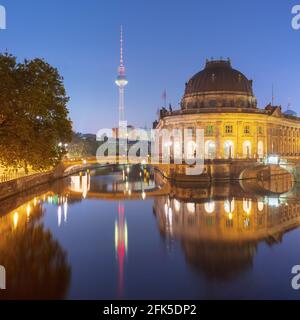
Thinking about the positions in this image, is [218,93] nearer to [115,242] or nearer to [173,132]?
[173,132]

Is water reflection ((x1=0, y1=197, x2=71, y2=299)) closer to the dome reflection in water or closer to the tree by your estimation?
the dome reflection in water

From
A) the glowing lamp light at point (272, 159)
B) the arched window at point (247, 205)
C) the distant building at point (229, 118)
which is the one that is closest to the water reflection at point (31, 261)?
the arched window at point (247, 205)

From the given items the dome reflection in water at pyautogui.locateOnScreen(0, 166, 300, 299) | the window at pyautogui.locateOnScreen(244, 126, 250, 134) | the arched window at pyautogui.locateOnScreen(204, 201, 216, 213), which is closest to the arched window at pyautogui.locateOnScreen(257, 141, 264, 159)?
the window at pyautogui.locateOnScreen(244, 126, 250, 134)

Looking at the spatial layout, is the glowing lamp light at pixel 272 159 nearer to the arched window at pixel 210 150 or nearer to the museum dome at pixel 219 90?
the arched window at pixel 210 150

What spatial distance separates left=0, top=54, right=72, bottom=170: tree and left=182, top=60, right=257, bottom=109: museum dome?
6766cm

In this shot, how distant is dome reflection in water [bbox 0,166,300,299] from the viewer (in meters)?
22.4

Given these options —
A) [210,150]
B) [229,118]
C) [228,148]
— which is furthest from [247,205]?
[228,148]

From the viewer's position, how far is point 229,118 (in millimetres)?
92875

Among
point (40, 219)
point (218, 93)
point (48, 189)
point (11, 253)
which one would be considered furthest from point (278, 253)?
point (218, 93)

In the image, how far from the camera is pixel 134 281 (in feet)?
77.0

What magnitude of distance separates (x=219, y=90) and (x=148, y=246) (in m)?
78.1

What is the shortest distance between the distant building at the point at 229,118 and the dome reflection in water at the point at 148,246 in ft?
121

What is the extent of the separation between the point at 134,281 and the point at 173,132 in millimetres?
76383

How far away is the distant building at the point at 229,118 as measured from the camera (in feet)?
306
